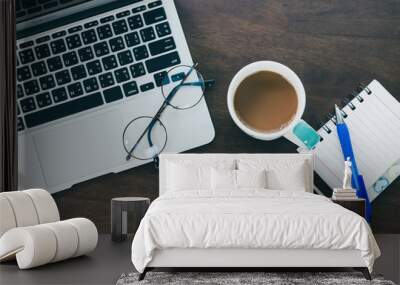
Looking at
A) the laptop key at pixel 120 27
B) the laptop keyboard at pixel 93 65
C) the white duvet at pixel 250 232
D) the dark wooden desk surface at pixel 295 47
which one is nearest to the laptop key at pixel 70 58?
the laptop keyboard at pixel 93 65

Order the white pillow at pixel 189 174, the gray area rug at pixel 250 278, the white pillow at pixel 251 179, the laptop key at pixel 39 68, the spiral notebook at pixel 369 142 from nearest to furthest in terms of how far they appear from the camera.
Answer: the gray area rug at pixel 250 278
the white pillow at pixel 251 179
the white pillow at pixel 189 174
the spiral notebook at pixel 369 142
the laptop key at pixel 39 68

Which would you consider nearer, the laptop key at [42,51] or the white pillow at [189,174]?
the white pillow at [189,174]

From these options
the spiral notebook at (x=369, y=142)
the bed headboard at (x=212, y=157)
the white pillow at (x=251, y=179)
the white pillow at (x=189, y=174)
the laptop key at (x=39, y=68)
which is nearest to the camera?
the white pillow at (x=251, y=179)

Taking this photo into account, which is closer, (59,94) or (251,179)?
(251,179)

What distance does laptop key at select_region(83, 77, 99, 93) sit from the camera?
6.79 m

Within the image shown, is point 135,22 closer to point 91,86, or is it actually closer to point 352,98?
point 91,86

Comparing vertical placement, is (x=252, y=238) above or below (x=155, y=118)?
below

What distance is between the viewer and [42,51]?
682cm

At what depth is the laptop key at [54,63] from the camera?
682 centimetres

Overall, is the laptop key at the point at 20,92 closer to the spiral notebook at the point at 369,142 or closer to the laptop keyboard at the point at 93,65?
the laptop keyboard at the point at 93,65

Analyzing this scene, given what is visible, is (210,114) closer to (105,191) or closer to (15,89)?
(105,191)

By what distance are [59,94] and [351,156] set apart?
2.89 metres

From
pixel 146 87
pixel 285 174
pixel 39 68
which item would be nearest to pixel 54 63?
pixel 39 68

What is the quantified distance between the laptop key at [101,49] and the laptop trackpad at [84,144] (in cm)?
58
